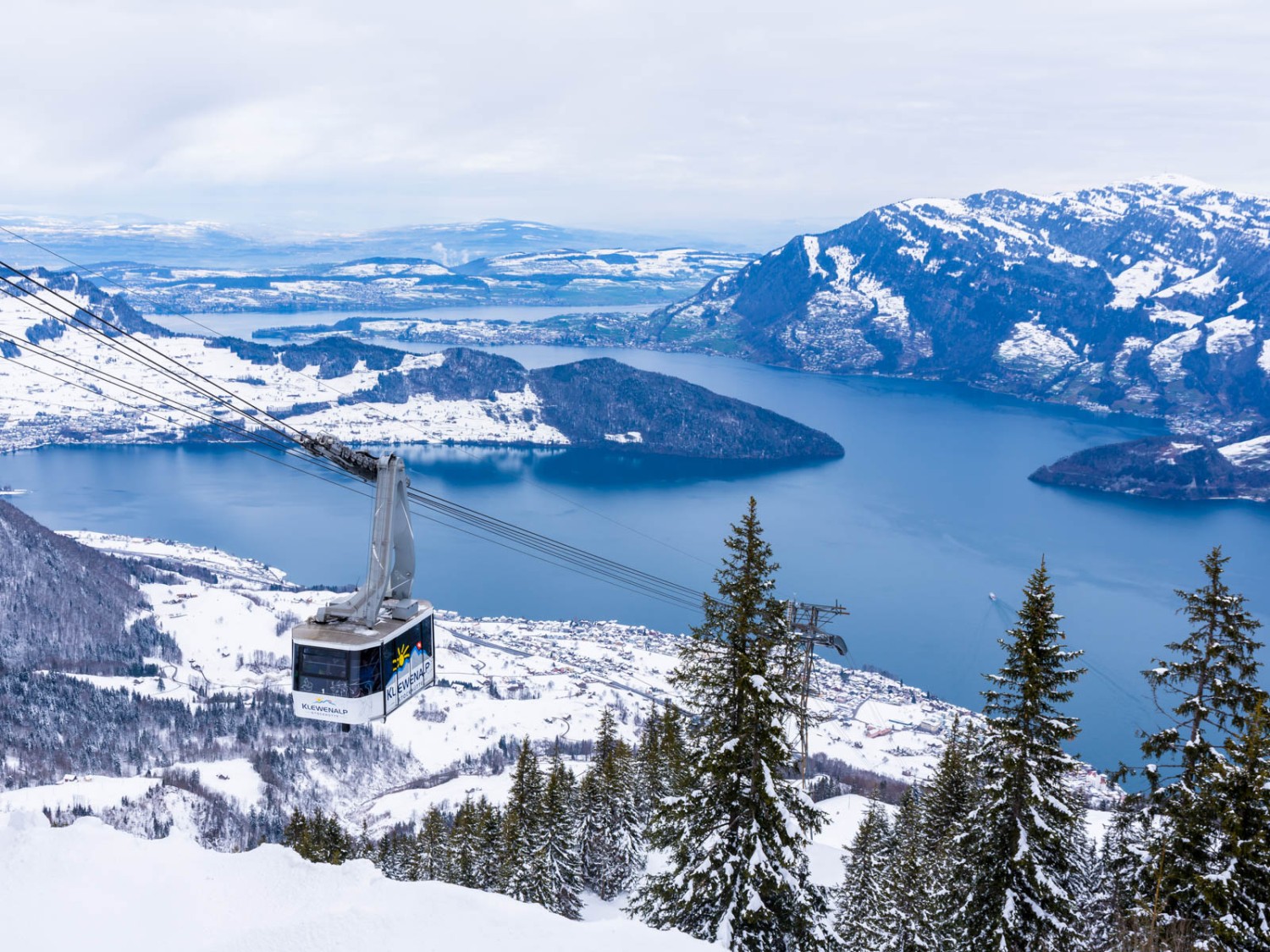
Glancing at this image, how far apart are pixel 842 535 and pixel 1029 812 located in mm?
112957

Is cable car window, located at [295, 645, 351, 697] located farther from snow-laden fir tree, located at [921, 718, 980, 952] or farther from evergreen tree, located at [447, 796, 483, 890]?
evergreen tree, located at [447, 796, 483, 890]

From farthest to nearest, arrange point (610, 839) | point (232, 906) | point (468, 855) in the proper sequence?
1. point (610, 839)
2. point (468, 855)
3. point (232, 906)

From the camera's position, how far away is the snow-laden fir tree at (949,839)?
1354 cm

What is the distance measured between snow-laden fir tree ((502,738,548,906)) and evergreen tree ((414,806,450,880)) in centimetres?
262

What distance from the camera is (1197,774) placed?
13406mm

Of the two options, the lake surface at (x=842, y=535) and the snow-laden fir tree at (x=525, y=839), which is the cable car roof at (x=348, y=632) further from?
the lake surface at (x=842, y=535)

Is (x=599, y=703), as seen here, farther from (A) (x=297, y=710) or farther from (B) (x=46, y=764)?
(A) (x=297, y=710)

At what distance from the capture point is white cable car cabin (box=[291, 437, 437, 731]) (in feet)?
46.3

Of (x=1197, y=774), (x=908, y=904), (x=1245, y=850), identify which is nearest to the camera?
(x=1245, y=850)

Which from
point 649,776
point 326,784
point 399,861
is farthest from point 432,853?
point 326,784

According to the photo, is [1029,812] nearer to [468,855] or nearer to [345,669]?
[345,669]

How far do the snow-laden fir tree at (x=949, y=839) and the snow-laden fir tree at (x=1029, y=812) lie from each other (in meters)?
0.42

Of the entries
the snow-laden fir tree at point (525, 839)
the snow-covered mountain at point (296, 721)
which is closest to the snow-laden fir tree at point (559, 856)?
the snow-laden fir tree at point (525, 839)

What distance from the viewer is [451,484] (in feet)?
523
